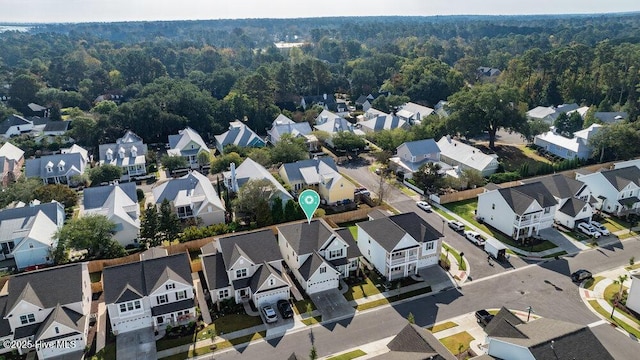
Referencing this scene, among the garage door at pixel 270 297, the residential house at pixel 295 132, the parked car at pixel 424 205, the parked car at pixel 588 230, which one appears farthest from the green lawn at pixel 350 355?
the residential house at pixel 295 132

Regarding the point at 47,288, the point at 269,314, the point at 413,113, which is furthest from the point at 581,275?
the point at 413,113

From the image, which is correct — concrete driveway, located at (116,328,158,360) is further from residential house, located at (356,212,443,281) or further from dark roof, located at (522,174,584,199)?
dark roof, located at (522,174,584,199)

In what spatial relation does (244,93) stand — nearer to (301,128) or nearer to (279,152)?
(301,128)

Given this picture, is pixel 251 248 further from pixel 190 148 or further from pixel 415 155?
pixel 190 148

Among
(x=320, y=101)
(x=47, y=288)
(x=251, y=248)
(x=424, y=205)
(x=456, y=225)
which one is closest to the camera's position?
(x=47, y=288)

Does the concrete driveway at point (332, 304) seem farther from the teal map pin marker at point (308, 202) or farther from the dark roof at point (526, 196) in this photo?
the dark roof at point (526, 196)

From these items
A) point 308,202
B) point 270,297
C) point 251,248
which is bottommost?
point 270,297
